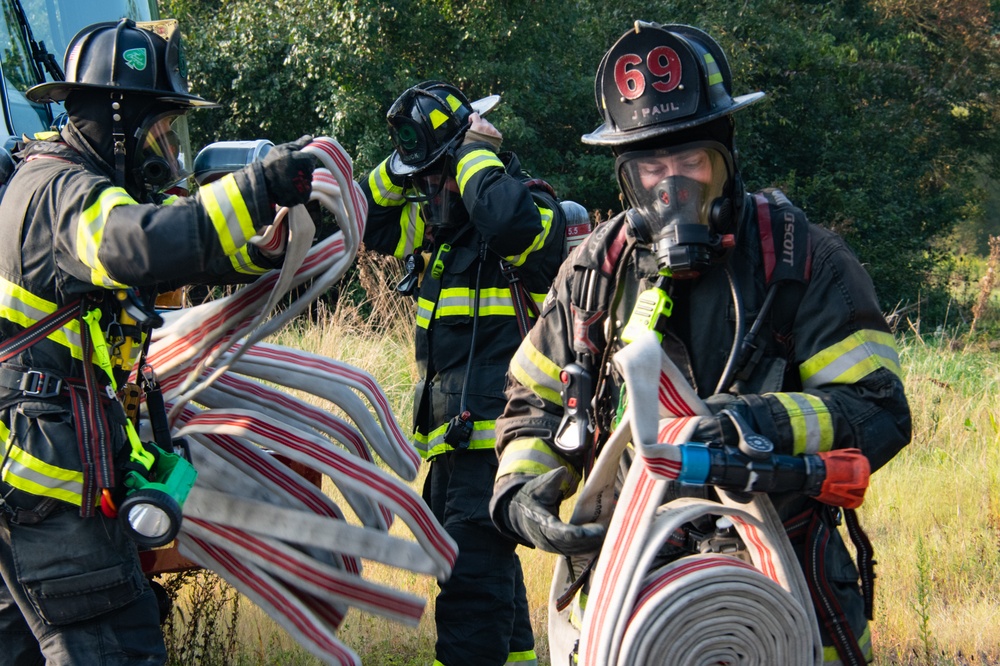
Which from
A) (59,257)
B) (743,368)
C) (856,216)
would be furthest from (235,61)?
(743,368)

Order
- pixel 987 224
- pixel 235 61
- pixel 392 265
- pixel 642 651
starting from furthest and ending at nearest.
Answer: pixel 987 224 < pixel 235 61 < pixel 392 265 < pixel 642 651

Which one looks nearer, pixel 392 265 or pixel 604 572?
pixel 604 572

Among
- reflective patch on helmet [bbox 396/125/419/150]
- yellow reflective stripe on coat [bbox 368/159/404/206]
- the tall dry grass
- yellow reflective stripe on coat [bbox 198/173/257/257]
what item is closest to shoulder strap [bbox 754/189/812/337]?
yellow reflective stripe on coat [bbox 198/173/257/257]

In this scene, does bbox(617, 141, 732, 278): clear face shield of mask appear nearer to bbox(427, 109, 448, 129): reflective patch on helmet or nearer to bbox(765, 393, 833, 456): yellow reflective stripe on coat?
bbox(765, 393, 833, 456): yellow reflective stripe on coat

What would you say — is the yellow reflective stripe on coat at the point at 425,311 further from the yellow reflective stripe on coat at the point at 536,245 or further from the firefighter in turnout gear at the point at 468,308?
the yellow reflective stripe on coat at the point at 536,245

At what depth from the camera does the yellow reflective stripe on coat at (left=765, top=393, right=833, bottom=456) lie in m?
2.20

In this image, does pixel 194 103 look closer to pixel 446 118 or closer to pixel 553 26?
pixel 446 118

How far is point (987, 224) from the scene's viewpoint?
3209 cm

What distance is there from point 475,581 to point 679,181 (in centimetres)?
207

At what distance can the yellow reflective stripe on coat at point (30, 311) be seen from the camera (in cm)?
281

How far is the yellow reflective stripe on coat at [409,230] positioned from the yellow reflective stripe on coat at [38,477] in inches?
84.8

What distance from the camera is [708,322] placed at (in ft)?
8.09

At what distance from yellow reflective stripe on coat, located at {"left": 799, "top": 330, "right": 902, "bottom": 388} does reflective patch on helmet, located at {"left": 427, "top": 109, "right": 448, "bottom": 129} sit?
240cm

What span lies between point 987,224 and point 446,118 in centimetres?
3142
